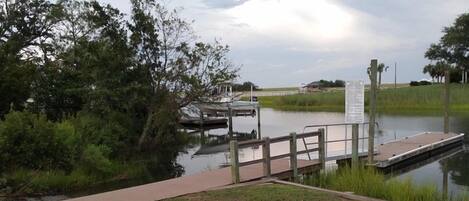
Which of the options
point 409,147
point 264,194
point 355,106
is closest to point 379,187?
point 264,194

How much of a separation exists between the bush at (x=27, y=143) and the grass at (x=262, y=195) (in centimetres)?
555

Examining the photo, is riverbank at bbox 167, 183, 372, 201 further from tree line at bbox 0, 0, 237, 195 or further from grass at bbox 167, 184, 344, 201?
tree line at bbox 0, 0, 237, 195

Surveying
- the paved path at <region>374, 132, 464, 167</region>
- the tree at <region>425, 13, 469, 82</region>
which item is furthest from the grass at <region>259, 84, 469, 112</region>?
the paved path at <region>374, 132, 464, 167</region>

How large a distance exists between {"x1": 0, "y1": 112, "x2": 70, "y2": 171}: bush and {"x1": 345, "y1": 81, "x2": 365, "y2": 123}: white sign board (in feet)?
25.4

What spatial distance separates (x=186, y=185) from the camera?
11.8 m

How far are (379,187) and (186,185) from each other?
3.94 m

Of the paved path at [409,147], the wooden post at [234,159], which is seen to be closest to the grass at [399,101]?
the paved path at [409,147]

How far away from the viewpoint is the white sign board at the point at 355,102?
14805 millimetres

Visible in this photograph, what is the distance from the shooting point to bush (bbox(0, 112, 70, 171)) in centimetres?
1360

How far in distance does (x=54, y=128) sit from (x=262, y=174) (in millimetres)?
5735

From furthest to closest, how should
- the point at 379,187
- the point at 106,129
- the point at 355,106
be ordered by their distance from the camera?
the point at 106,129, the point at 355,106, the point at 379,187

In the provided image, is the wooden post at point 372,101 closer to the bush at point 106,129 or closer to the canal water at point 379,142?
the canal water at point 379,142

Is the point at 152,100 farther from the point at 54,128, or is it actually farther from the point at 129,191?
the point at 129,191

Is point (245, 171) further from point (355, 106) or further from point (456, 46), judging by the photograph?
point (456, 46)
